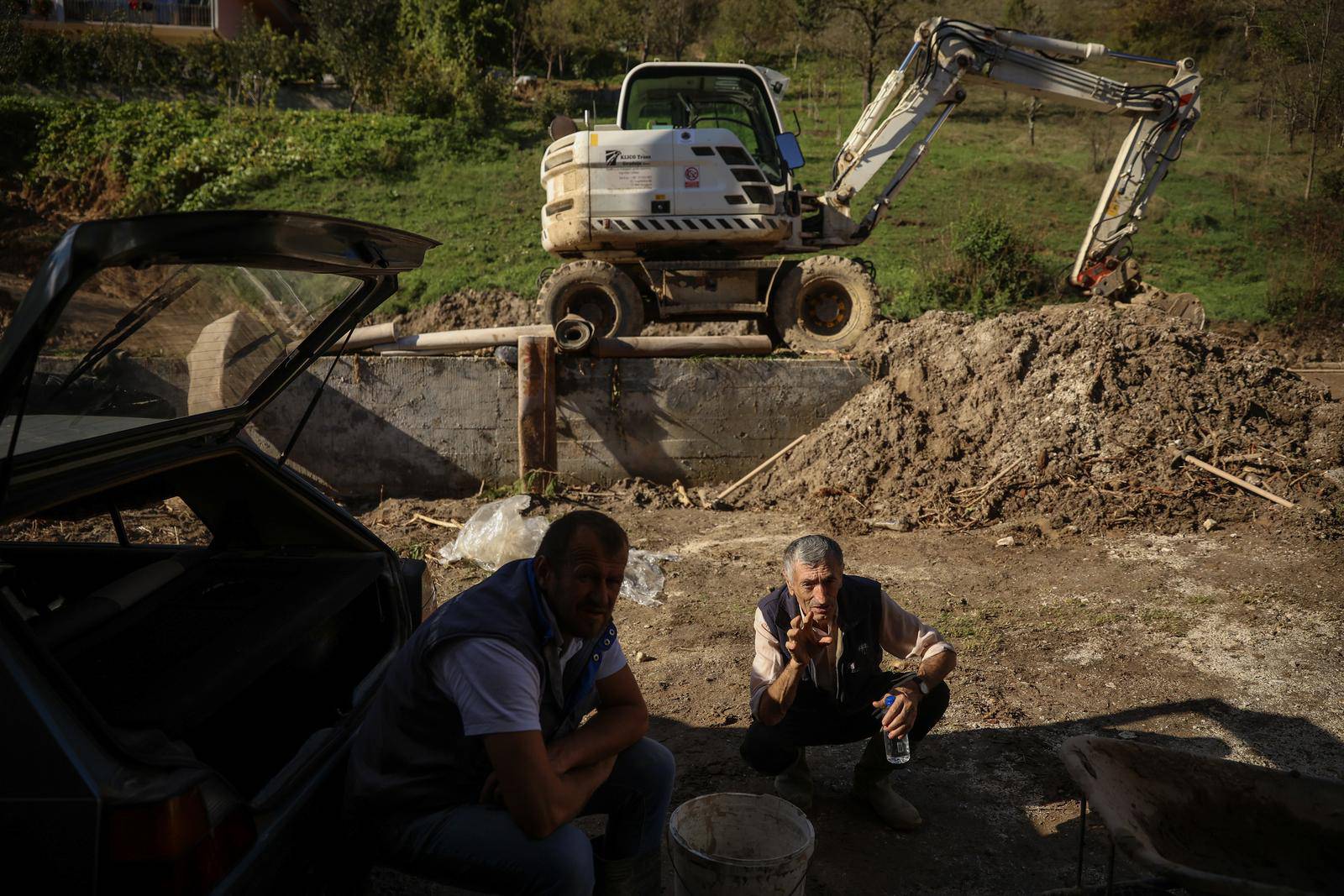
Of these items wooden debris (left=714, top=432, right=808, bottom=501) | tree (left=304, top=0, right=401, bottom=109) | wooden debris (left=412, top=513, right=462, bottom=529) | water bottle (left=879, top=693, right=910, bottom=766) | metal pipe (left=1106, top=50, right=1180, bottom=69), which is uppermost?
tree (left=304, top=0, right=401, bottom=109)

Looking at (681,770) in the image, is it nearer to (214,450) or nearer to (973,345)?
(214,450)

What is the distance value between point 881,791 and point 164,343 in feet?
9.31

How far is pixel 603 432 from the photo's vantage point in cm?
836

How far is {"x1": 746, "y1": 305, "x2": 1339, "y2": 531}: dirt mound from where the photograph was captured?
707 centimetres

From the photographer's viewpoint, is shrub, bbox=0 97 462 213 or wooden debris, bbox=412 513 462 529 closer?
wooden debris, bbox=412 513 462 529

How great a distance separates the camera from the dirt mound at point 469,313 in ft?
49.0

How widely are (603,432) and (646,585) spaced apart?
241cm

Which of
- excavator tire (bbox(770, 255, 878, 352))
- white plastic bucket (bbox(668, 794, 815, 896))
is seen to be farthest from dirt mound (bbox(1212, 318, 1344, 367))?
white plastic bucket (bbox(668, 794, 815, 896))

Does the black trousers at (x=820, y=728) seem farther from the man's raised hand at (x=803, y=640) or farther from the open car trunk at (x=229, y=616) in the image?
the open car trunk at (x=229, y=616)

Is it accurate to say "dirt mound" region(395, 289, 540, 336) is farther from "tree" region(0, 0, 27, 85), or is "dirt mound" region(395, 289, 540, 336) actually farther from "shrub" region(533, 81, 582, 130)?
"tree" region(0, 0, 27, 85)

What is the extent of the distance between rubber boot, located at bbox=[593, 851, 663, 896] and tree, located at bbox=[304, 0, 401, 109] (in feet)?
86.0

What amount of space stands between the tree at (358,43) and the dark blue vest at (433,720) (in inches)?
1025

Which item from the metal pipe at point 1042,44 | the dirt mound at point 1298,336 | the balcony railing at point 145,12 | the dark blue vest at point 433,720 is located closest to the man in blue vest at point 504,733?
the dark blue vest at point 433,720

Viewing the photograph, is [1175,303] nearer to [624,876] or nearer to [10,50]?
[624,876]
